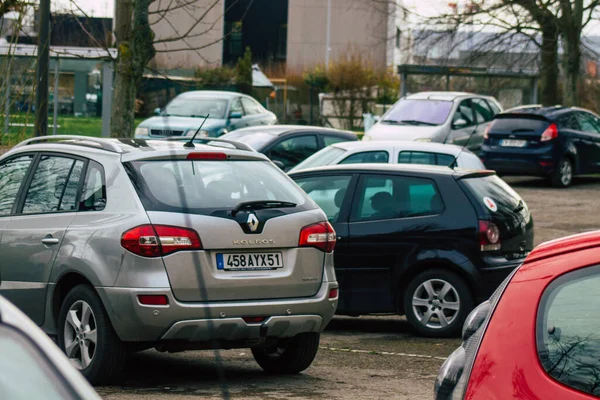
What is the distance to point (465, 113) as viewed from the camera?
999 inches

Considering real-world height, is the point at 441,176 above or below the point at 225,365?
above

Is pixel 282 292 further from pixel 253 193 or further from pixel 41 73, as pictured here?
pixel 41 73

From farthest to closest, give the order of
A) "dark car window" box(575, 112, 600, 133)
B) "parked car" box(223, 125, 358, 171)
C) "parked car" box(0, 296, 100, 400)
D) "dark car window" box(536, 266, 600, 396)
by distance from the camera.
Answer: "dark car window" box(575, 112, 600, 133)
"parked car" box(223, 125, 358, 171)
"dark car window" box(536, 266, 600, 396)
"parked car" box(0, 296, 100, 400)

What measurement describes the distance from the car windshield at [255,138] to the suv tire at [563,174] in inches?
295

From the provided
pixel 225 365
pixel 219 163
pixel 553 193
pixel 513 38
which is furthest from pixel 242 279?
pixel 513 38

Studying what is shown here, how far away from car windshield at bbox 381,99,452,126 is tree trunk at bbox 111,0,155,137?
30.5 ft

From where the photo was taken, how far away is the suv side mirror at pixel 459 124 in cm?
2458

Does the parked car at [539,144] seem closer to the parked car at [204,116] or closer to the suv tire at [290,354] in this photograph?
the parked car at [204,116]

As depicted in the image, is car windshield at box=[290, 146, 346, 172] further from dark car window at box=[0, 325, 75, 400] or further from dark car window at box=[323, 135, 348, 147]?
dark car window at box=[0, 325, 75, 400]

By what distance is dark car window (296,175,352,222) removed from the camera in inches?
433

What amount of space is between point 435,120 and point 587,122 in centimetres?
361

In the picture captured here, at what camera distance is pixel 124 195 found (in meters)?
7.68

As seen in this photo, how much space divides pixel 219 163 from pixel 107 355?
146 cm

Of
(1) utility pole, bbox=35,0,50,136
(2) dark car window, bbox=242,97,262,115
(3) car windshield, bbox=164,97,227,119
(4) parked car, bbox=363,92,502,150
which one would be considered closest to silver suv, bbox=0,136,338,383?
(1) utility pole, bbox=35,0,50,136
